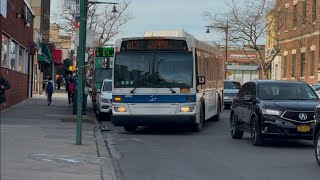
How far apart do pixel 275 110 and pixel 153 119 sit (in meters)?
4.34

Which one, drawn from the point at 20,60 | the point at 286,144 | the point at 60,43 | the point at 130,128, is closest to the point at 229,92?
the point at 20,60

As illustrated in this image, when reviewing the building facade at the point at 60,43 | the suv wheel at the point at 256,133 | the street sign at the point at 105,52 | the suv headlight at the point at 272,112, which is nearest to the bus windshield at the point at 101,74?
the street sign at the point at 105,52

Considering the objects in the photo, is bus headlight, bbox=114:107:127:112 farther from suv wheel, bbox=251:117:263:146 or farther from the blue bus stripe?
suv wheel, bbox=251:117:263:146

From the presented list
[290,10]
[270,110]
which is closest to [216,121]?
[270,110]

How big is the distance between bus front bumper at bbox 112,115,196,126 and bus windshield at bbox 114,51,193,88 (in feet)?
2.91

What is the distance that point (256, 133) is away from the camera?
47.6ft

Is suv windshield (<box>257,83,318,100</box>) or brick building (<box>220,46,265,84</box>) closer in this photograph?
suv windshield (<box>257,83,318,100</box>)

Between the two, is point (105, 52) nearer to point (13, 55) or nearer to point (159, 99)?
point (13, 55)

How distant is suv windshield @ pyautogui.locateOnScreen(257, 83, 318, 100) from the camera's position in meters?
15.1

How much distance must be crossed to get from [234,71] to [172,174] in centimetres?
7381

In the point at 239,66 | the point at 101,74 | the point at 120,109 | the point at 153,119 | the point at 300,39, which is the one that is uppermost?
the point at 300,39

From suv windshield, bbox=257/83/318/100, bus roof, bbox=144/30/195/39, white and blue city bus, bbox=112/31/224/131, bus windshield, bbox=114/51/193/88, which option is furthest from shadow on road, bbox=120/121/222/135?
suv windshield, bbox=257/83/318/100

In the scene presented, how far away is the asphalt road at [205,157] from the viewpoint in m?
10.6

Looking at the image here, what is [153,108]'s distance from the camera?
1711 centimetres
